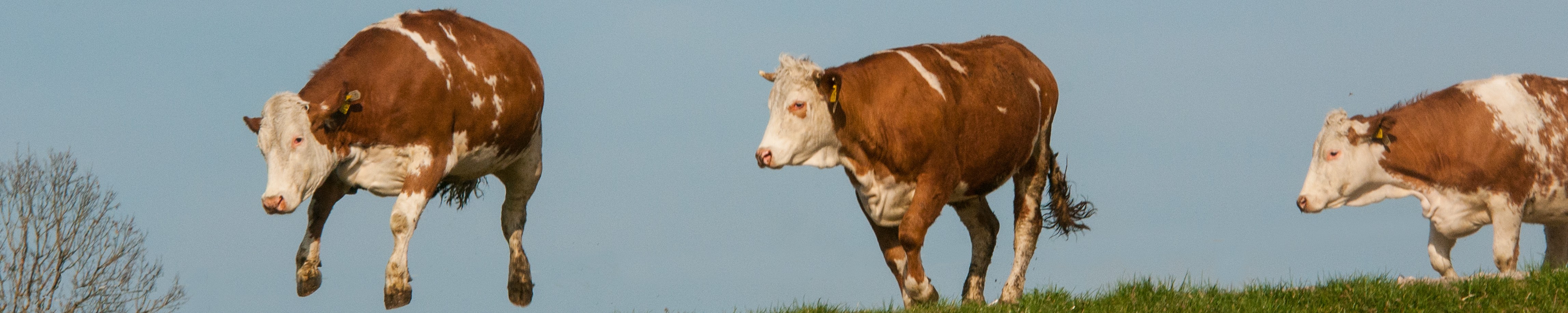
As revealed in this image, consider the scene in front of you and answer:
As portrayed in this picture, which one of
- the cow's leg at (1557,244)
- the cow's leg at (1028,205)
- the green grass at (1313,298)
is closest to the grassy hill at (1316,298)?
the green grass at (1313,298)

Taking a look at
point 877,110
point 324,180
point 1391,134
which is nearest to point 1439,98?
point 1391,134

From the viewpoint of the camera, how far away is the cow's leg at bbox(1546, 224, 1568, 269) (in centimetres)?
1289

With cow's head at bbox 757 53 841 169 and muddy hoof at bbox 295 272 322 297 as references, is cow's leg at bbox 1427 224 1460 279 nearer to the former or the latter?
cow's head at bbox 757 53 841 169

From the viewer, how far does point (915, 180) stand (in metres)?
10.6

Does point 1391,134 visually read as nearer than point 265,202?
No

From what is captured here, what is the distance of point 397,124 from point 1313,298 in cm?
668

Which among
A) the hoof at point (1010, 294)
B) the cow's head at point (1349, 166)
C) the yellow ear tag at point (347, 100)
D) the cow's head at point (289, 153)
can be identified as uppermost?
the yellow ear tag at point (347, 100)

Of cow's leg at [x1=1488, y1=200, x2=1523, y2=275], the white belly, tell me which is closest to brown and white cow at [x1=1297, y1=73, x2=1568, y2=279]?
cow's leg at [x1=1488, y1=200, x2=1523, y2=275]

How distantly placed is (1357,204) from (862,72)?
184 inches

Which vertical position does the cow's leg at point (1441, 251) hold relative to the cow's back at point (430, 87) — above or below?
below

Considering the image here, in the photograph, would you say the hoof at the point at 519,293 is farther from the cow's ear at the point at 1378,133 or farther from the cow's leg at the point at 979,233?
the cow's ear at the point at 1378,133

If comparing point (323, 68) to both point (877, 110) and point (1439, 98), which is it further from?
point (1439, 98)

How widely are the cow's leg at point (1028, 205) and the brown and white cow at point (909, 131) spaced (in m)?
0.23

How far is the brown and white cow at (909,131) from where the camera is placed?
10227 millimetres
